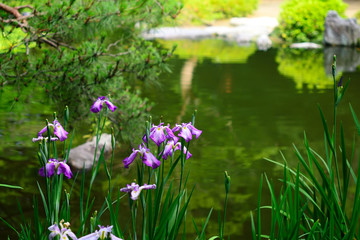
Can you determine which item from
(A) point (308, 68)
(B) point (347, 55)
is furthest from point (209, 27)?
(A) point (308, 68)

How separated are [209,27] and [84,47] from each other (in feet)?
41.6

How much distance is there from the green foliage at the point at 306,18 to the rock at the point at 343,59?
1.15 metres

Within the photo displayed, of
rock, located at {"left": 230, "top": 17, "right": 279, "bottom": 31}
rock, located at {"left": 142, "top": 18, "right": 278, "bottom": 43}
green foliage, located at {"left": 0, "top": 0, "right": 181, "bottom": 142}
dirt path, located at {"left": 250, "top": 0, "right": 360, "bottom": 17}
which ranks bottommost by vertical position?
rock, located at {"left": 142, "top": 18, "right": 278, "bottom": 43}

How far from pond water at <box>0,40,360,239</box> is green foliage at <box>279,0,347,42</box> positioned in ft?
11.2

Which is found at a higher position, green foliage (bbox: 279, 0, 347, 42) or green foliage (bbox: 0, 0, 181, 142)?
green foliage (bbox: 0, 0, 181, 142)

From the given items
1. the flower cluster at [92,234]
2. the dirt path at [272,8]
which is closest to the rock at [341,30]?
the dirt path at [272,8]

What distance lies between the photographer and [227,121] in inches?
225

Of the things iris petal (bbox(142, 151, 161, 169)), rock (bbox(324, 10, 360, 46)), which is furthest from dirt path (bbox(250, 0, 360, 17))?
iris petal (bbox(142, 151, 161, 169))

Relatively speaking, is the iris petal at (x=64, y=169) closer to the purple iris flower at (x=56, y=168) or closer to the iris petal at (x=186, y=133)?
the purple iris flower at (x=56, y=168)

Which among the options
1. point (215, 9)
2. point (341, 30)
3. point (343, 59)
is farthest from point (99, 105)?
point (215, 9)

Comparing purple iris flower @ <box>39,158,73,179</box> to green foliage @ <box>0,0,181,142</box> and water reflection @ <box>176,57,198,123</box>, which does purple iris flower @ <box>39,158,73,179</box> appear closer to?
green foliage @ <box>0,0,181,142</box>

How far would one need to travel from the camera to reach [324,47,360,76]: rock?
9133 millimetres

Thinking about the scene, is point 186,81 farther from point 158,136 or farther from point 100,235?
point 100,235

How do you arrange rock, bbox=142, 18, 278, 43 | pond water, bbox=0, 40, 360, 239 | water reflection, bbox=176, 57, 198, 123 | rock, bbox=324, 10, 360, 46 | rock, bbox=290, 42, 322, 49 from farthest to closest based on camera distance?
1. rock, bbox=142, 18, 278, 43
2. rock, bbox=290, 42, 322, 49
3. rock, bbox=324, 10, 360, 46
4. water reflection, bbox=176, 57, 198, 123
5. pond water, bbox=0, 40, 360, 239
